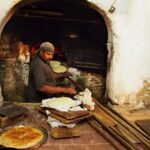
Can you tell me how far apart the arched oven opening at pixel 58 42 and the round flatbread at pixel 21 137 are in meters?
2.27

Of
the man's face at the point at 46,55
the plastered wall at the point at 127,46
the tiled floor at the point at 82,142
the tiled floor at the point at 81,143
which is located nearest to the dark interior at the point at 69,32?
the plastered wall at the point at 127,46

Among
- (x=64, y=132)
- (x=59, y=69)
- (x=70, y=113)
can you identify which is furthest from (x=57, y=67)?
(x=64, y=132)

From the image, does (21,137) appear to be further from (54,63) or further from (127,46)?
(127,46)

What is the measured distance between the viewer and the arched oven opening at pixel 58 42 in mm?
6633

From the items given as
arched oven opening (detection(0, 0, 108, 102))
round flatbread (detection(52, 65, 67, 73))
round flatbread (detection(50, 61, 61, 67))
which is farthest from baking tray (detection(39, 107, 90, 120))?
arched oven opening (detection(0, 0, 108, 102))

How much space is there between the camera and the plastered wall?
5.66 metres

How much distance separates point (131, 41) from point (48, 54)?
5.17 feet

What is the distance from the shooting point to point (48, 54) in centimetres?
557

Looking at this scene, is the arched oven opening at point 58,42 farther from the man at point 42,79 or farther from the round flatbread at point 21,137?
the round flatbread at point 21,137

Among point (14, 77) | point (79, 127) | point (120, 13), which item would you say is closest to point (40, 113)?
point (79, 127)

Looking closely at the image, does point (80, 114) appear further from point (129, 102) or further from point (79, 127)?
point (129, 102)

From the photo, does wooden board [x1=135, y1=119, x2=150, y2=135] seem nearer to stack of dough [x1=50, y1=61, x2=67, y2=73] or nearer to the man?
the man

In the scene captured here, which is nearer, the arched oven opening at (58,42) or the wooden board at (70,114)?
the wooden board at (70,114)

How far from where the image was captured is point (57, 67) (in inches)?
251
